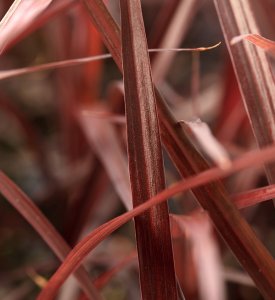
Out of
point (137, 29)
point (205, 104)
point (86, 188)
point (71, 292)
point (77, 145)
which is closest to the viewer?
point (137, 29)

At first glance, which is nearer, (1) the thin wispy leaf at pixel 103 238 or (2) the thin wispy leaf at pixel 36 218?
(1) the thin wispy leaf at pixel 103 238

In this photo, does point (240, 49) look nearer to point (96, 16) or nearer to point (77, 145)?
point (96, 16)

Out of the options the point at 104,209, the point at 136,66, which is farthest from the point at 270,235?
the point at 136,66

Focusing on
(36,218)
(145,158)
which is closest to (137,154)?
(145,158)

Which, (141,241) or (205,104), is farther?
(205,104)

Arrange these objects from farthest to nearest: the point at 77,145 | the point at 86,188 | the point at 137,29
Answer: the point at 77,145
the point at 86,188
the point at 137,29

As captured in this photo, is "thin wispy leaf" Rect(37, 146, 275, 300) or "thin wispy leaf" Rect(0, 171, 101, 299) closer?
"thin wispy leaf" Rect(37, 146, 275, 300)

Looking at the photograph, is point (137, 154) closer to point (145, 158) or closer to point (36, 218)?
point (145, 158)

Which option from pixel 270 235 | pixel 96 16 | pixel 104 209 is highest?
pixel 96 16
